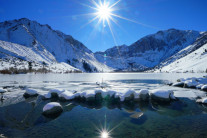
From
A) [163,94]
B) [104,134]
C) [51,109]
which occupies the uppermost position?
[163,94]

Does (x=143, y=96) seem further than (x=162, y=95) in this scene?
Yes

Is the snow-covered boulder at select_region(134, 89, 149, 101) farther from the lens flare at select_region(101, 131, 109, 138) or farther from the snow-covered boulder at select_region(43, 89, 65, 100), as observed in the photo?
the snow-covered boulder at select_region(43, 89, 65, 100)

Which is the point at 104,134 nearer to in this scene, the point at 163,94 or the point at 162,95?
the point at 162,95

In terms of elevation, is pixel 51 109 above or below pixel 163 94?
below

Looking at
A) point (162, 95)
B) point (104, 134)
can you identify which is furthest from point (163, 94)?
point (104, 134)

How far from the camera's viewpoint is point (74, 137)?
10.1 meters

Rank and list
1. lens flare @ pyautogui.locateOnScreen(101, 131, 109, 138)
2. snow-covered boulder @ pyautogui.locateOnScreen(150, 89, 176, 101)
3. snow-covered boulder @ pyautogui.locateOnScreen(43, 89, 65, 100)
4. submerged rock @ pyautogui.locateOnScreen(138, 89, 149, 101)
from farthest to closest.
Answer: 1. snow-covered boulder @ pyautogui.locateOnScreen(43, 89, 65, 100)
2. submerged rock @ pyautogui.locateOnScreen(138, 89, 149, 101)
3. snow-covered boulder @ pyautogui.locateOnScreen(150, 89, 176, 101)
4. lens flare @ pyautogui.locateOnScreen(101, 131, 109, 138)

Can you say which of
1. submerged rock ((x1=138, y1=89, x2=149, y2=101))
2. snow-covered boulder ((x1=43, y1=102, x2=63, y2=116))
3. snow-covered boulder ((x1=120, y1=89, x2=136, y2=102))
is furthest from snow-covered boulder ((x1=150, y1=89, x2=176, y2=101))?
snow-covered boulder ((x1=43, y1=102, x2=63, y2=116))

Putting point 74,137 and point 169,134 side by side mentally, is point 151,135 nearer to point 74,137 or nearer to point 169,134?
point 169,134

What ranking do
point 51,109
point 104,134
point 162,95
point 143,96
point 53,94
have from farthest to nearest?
A: point 53,94, point 143,96, point 162,95, point 51,109, point 104,134

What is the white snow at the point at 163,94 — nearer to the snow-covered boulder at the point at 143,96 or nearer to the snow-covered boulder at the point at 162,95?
the snow-covered boulder at the point at 162,95

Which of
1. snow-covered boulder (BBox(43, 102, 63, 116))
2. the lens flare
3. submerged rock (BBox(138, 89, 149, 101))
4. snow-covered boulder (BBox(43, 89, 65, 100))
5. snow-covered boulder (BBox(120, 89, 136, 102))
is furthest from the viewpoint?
snow-covered boulder (BBox(43, 89, 65, 100))

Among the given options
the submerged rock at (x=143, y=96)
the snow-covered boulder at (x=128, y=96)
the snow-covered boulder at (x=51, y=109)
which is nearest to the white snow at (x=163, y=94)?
the submerged rock at (x=143, y=96)

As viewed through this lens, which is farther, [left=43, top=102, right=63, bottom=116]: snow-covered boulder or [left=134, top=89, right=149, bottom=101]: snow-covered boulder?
[left=134, top=89, right=149, bottom=101]: snow-covered boulder
